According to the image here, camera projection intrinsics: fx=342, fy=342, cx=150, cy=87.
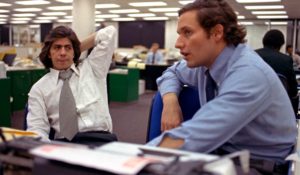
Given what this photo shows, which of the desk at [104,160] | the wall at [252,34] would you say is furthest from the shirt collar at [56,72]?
the wall at [252,34]

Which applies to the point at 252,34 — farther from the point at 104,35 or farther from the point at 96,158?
the point at 96,158

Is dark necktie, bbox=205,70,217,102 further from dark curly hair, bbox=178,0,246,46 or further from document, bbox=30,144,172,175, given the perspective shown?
document, bbox=30,144,172,175

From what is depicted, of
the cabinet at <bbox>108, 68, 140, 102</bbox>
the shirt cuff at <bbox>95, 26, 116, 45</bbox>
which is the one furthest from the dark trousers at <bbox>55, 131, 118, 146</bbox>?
the cabinet at <bbox>108, 68, 140, 102</bbox>

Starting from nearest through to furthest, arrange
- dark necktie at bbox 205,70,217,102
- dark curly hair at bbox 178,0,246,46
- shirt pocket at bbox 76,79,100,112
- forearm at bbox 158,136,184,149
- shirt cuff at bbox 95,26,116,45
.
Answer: forearm at bbox 158,136,184,149 → dark curly hair at bbox 178,0,246,46 → dark necktie at bbox 205,70,217,102 → shirt pocket at bbox 76,79,100,112 → shirt cuff at bbox 95,26,116,45

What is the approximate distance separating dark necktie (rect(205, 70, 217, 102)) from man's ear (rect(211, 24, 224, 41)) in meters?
0.15

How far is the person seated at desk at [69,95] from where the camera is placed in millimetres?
1727

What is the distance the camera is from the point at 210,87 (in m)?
1.19

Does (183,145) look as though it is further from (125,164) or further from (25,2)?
(25,2)

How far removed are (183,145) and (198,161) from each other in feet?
1.00

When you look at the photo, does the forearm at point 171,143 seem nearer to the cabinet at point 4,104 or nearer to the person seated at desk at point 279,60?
A: the person seated at desk at point 279,60

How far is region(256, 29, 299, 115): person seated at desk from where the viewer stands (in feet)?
11.3

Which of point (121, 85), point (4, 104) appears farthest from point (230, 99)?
point (121, 85)

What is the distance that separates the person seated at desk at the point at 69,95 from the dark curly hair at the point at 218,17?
88 cm

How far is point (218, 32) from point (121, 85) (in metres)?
6.61
